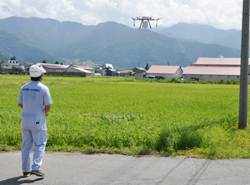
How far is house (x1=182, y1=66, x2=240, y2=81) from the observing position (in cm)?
6512

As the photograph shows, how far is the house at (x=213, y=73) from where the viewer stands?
214 ft

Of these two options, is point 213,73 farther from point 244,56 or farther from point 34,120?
point 34,120

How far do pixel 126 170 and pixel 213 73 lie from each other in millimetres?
66843

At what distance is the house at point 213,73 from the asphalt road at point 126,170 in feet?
214

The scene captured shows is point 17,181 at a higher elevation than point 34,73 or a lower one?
lower

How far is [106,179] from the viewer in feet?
13.5

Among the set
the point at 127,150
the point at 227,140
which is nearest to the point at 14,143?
the point at 127,150

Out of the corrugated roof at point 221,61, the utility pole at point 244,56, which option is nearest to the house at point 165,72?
the corrugated roof at point 221,61

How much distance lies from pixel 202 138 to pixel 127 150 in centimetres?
191

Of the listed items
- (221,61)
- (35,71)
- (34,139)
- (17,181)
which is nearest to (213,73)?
(221,61)

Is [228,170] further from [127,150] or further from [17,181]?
[17,181]

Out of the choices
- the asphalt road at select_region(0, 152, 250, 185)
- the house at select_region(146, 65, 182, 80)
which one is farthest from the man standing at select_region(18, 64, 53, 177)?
the house at select_region(146, 65, 182, 80)

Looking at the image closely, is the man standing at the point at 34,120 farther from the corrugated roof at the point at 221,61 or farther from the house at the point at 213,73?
the corrugated roof at the point at 221,61

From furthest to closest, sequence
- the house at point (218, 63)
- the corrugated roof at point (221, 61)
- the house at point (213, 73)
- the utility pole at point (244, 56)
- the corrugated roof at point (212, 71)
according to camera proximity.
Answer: the corrugated roof at point (221, 61), the house at point (218, 63), the corrugated roof at point (212, 71), the house at point (213, 73), the utility pole at point (244, 56)
